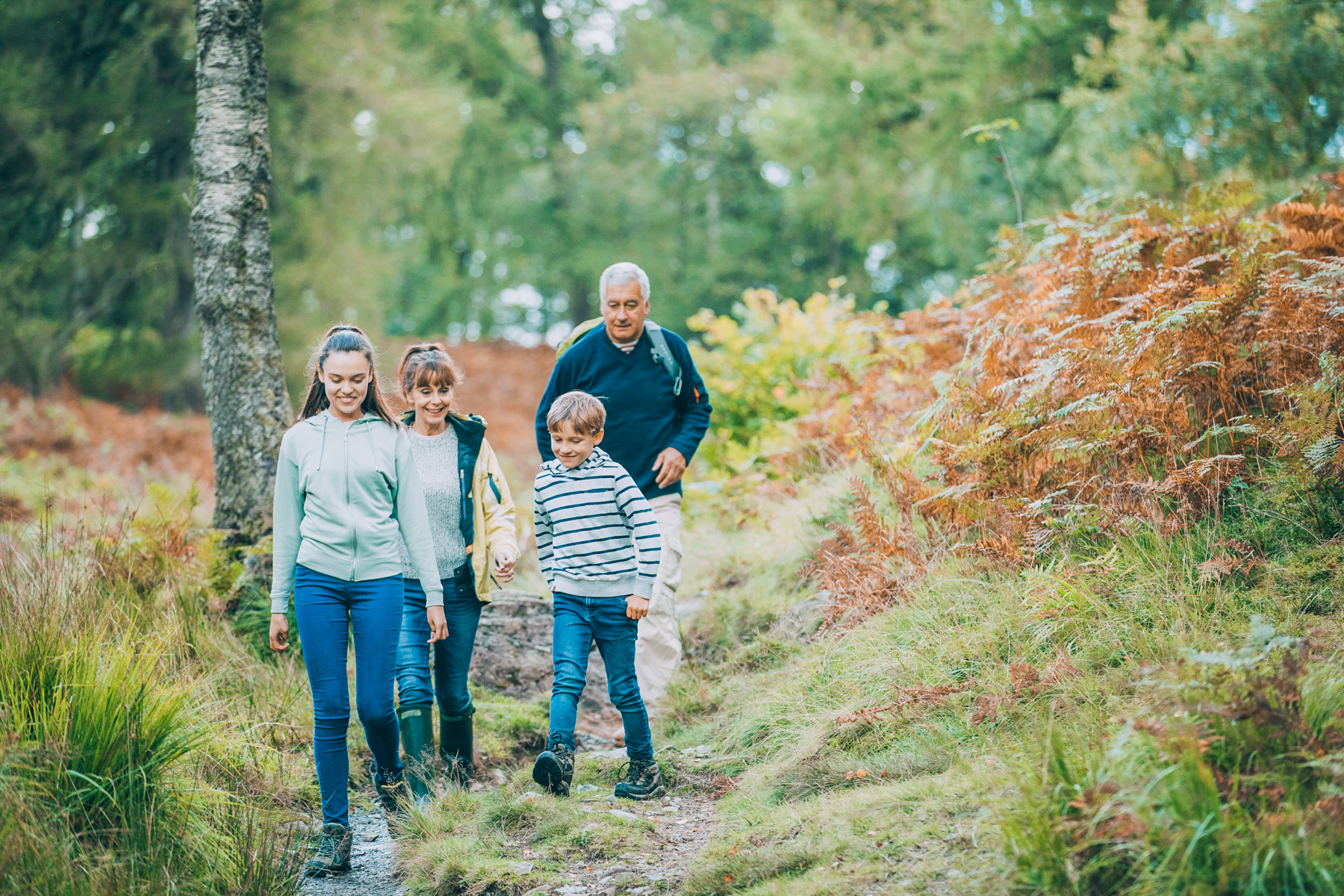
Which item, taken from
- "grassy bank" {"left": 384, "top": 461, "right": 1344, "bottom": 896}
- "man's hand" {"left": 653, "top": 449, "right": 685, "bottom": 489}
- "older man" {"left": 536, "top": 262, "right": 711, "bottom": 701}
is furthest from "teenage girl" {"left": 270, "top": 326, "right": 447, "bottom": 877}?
"man's hand" {"left": 653, "top": 449, "right": 685, "bottom": 489}

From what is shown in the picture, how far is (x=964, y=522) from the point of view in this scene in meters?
4.70

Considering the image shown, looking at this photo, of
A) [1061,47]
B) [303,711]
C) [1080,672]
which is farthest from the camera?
[1061,47]

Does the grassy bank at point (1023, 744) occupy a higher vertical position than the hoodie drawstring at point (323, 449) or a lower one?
lower

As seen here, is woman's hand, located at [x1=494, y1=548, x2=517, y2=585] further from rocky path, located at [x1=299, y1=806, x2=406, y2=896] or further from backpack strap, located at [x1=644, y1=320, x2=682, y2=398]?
backpack strap, located at [x1=644, y1=320, x2=682, y2=398]

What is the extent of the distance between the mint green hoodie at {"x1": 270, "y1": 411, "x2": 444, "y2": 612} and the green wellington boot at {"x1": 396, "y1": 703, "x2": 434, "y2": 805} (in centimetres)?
74

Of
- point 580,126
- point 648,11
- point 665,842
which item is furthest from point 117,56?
point 648,11

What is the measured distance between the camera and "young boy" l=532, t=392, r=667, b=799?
401 centimetres

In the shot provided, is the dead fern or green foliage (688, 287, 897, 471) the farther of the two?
green foliage (688, 287, 897, 471)

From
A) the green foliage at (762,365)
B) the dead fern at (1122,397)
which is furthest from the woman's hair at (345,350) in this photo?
the green foliage at (762,365)

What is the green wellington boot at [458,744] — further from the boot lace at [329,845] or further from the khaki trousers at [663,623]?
the khaki trousers at [663,623]

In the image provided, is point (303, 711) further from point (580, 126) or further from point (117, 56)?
point (580, 126)

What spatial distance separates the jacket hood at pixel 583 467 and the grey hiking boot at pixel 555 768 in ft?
3.75

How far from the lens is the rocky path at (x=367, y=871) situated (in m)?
3.34

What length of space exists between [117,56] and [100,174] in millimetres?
1518
